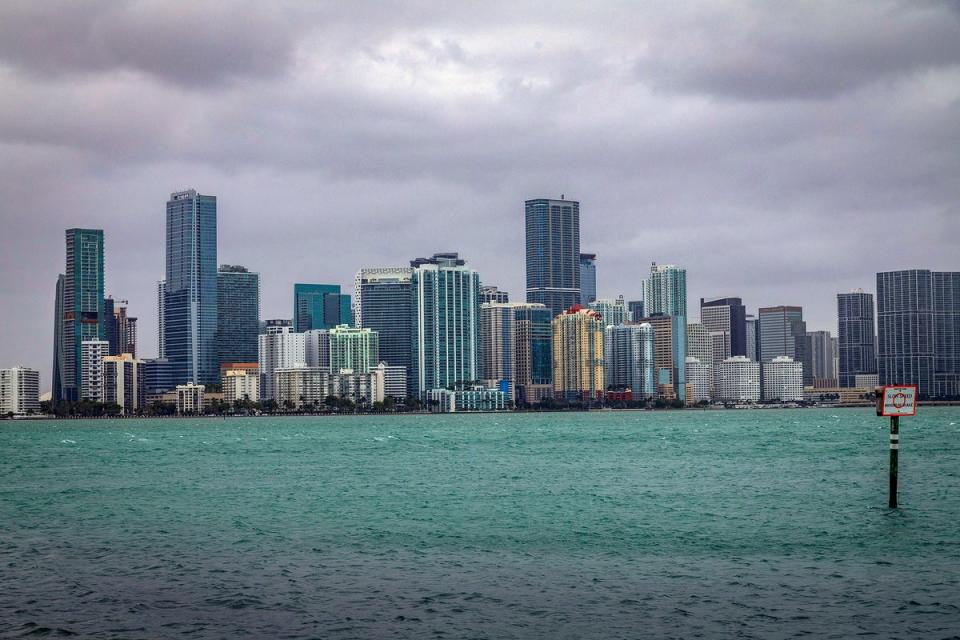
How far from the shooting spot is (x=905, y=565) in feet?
131

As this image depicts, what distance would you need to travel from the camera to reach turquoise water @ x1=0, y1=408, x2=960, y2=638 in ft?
106

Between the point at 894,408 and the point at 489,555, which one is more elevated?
the point at 894,408

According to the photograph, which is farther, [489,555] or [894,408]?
[894,408]

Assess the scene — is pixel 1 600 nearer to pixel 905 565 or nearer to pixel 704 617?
pixel 704 617

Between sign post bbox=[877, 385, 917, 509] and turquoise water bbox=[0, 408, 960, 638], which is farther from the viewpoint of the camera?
sign post bbox=[877, 385, 917, 509]

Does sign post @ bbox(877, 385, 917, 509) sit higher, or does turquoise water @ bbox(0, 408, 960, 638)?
sign post @ bbox(877, 385, 917, 509)

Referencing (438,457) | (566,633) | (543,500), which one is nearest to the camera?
(566,633)

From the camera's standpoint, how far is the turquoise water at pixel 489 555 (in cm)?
3225

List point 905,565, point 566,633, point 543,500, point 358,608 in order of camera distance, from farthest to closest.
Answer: point 543,500 < point 905,565 < point 358,608 < point 566,633

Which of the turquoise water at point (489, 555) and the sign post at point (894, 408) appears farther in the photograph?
the sign post at point (894, 408)

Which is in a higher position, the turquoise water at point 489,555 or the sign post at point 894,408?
the sign post at point 894,408

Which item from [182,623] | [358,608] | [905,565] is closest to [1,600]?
[182,623]

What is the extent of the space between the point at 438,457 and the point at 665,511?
59725 mm

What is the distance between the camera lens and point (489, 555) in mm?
43469
